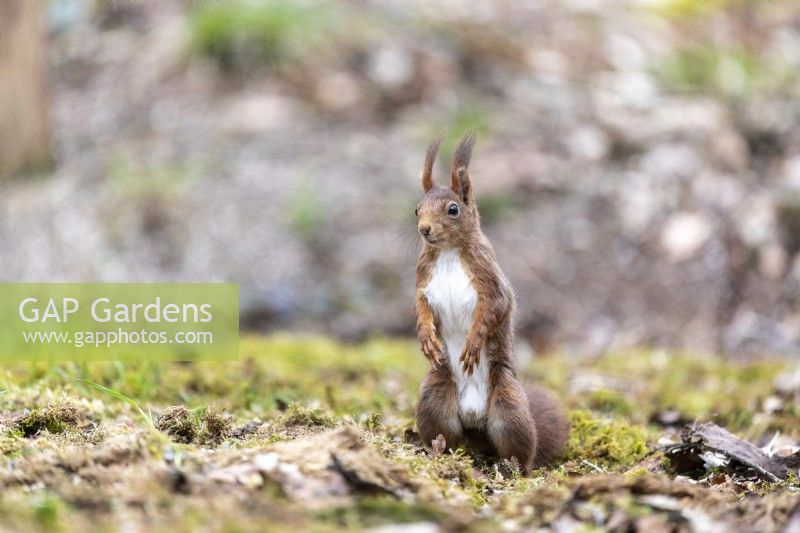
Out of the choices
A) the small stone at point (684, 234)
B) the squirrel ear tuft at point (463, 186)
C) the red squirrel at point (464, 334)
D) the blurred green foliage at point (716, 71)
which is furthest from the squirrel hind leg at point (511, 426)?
the blurred green foliage at point (716, 71)

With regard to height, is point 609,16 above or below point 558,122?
above

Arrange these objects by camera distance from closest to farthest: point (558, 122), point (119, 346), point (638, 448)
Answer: point (638, 448), point (119, 346), point (558, 122)

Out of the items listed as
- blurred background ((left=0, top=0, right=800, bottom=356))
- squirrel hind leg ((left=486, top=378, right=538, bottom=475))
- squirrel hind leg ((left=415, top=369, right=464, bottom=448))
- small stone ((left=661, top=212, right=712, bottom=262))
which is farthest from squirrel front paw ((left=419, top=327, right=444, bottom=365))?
small stone ((left=661, top=212, right=712, bottom=262))

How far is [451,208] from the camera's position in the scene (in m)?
3.38

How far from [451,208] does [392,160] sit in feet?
17.3

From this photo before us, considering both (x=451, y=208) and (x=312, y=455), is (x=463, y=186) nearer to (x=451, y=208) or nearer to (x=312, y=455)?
(x=451, y=208)

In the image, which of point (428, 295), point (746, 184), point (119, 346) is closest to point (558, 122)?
point (746, 184)

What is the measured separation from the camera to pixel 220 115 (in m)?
8.91

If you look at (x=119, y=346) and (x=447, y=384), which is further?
(x=119, y=346)

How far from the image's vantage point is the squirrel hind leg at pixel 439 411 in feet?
11.1

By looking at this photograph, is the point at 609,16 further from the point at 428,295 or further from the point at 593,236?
the point at 428,295

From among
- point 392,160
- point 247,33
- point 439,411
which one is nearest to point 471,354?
point 439,411

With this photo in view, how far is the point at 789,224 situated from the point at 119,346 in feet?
17.5

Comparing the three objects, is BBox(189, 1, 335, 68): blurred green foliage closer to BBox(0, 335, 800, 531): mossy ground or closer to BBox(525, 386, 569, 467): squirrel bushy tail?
BBox(0, 335, 800, 531): mossy ground
